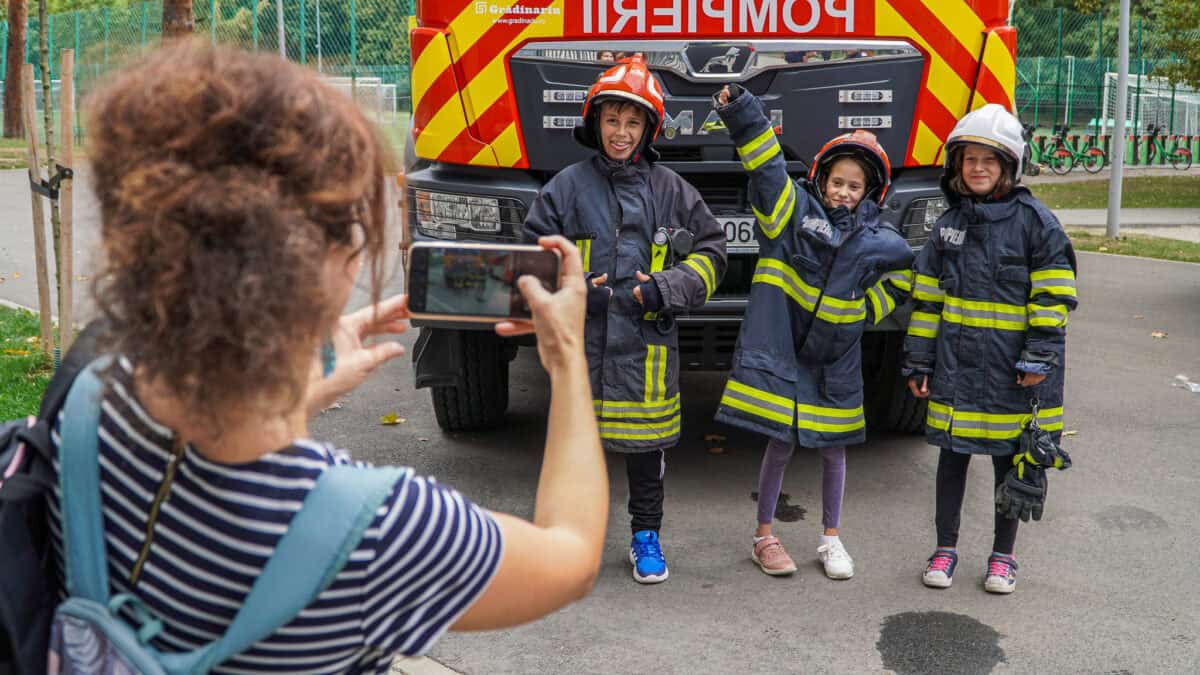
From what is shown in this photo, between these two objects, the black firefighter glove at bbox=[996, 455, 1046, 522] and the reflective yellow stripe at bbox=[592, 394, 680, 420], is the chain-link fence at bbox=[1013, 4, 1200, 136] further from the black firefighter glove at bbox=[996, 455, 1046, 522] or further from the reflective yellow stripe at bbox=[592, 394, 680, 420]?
the reflective yellow stripe at bbox=[592, 394, 680, 420]

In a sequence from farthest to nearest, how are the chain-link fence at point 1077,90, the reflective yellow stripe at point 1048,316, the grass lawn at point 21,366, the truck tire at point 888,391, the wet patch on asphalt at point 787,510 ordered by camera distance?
the chain-link fence at point 1077,90, the grass lawn at point 21,366, the truck tire at point 888,391, the wet patch on asphalt at point 787,510, the reflective yellow stripe at point 1048,316

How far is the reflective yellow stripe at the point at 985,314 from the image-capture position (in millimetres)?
4238

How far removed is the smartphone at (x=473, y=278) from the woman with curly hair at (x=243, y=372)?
22 cm

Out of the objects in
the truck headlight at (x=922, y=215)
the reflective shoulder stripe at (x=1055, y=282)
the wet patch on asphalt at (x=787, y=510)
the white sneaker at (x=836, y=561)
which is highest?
the truck headlight at (x=922, y=215)

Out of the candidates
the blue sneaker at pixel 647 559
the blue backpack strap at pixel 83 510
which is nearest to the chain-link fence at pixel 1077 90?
the blue sneaker at pixel 647 559

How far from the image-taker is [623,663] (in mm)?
3727

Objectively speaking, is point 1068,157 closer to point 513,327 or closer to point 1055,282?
point 1055,282

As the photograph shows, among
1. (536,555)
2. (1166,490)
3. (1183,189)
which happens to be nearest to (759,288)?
(1166,490)

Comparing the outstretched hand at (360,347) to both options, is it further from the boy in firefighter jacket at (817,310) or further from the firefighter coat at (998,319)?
the firefighter coat at (998,319)

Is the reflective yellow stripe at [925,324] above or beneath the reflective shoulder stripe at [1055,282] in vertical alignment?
beneath

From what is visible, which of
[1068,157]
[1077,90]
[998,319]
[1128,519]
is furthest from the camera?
[1077,90]

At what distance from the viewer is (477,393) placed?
19.4 feet

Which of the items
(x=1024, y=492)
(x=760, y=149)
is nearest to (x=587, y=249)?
(x=760, y=149)

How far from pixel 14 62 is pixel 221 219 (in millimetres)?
28327
